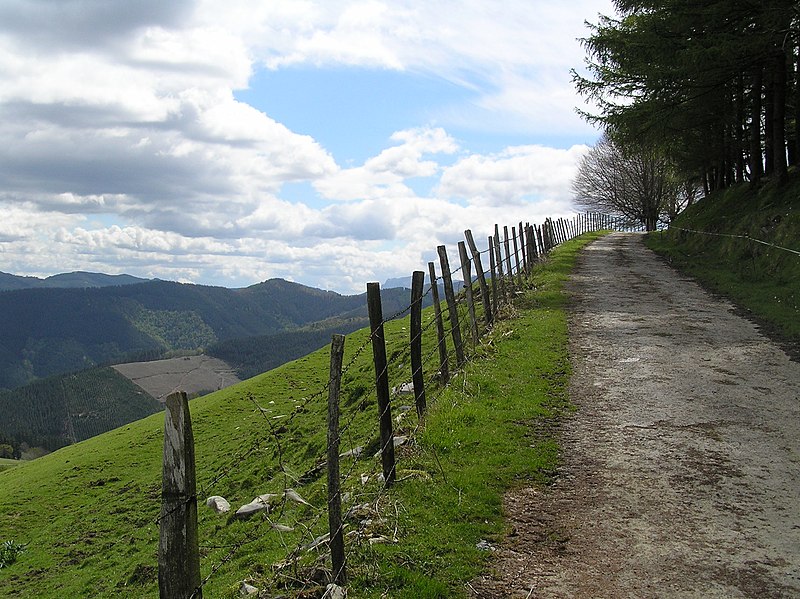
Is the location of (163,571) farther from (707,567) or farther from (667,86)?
(667,86)

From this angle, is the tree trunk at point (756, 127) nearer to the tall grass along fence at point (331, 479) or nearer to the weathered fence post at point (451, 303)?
the tall grass along fence at point (331, 479)

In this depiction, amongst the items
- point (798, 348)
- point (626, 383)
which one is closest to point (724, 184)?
point (798, 348)

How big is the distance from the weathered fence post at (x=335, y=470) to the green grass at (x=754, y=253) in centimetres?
1315

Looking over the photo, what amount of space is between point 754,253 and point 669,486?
18.7 metres

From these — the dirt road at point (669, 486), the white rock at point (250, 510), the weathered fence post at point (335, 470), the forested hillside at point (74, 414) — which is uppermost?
the weathered fence post at point (335, 470)

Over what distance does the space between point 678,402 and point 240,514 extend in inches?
339

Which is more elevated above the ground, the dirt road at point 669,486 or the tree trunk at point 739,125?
the tree trunk at point 739,125

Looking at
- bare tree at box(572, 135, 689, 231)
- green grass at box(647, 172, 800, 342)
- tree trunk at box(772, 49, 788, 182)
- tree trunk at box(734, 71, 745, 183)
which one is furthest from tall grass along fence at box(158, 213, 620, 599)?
bare tree at box(572, 135, 689, 231)

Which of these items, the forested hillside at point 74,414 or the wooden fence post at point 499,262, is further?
the forested hillside at point 74,414

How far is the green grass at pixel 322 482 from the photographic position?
658cm

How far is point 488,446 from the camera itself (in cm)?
919

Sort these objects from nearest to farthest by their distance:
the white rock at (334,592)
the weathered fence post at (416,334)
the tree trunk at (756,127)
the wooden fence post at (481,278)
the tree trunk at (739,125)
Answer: the white rock at (334,592) → the weathered fence post at (416,334) → the wooden fence post at (481,278) → the tree trunk at (739,125) → the tree trunk at (756,127)

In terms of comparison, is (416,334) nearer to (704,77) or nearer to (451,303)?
(451,303)

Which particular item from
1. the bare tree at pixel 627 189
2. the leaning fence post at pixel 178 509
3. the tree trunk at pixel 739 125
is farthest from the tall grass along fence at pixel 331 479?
the bare tree at pixel 627 189
